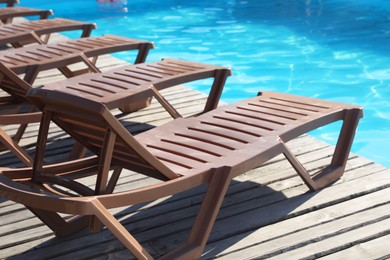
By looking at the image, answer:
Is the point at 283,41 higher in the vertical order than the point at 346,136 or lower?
higher

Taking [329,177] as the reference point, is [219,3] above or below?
above

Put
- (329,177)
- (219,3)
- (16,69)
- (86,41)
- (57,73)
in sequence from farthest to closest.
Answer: (219,3) < (57,73) < (86,41) < (16,69) < (329,177)

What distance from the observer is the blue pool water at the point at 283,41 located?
802cm

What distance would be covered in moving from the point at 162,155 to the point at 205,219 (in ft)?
1.49

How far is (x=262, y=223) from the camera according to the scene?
12.0 feet

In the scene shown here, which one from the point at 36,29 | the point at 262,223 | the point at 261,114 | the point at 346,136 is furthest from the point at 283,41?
the point at 262,223

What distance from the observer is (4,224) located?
12.3 feet

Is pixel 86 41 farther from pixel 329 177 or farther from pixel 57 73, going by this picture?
pixel 329 177

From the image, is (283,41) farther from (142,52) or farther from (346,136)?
(346,136)

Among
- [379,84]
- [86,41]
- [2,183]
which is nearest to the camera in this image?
[2,183]

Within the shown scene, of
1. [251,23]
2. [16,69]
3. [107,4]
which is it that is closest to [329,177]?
[16,69]

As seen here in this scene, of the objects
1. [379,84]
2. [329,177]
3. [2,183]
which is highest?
[379,84]

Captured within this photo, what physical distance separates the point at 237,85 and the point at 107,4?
613 cm

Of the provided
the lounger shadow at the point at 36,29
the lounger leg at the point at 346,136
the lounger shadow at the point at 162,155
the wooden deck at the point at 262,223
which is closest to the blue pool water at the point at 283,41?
the lounger shadow at the point at 36,29
